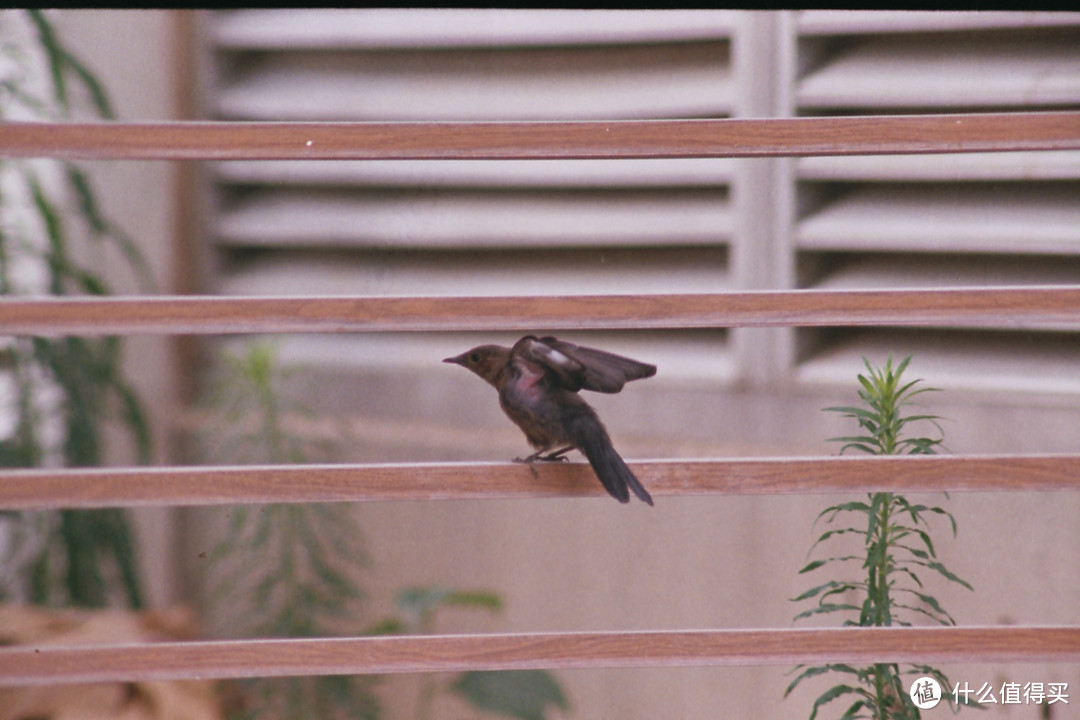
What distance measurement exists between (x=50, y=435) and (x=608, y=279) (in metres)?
1.35

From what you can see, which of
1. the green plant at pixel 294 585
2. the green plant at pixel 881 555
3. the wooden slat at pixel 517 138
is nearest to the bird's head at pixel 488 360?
the wooden slat at pixel 517 138

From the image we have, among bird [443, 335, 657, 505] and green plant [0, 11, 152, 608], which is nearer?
bird [443, 335, 657, 505]

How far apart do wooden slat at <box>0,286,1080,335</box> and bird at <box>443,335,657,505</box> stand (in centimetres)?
7

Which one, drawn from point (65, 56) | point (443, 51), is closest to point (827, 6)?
point (443, 51)

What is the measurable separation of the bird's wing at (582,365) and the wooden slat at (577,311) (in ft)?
0.21

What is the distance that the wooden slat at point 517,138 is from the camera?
1.06 m

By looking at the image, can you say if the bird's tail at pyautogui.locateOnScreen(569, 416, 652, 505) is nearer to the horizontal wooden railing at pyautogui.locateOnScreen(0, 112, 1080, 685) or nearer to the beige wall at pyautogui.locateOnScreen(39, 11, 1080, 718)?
the horizontal wooden railing at pyautogui.locateOnScreen(0, 112, 1080, 685)

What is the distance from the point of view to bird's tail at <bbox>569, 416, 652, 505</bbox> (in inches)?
41.0

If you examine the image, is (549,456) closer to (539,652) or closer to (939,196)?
(539,652)

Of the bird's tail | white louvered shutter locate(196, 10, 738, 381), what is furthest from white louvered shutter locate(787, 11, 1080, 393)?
the bird's tail

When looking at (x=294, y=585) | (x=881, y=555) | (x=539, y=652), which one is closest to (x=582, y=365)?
(x=539, y=652)

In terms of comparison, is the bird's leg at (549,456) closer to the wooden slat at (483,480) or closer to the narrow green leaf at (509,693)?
the wooden slat at (483,480)

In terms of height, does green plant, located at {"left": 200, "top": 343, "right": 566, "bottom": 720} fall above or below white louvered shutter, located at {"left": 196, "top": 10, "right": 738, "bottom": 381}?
below

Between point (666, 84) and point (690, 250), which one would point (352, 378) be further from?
point (666, 84)
